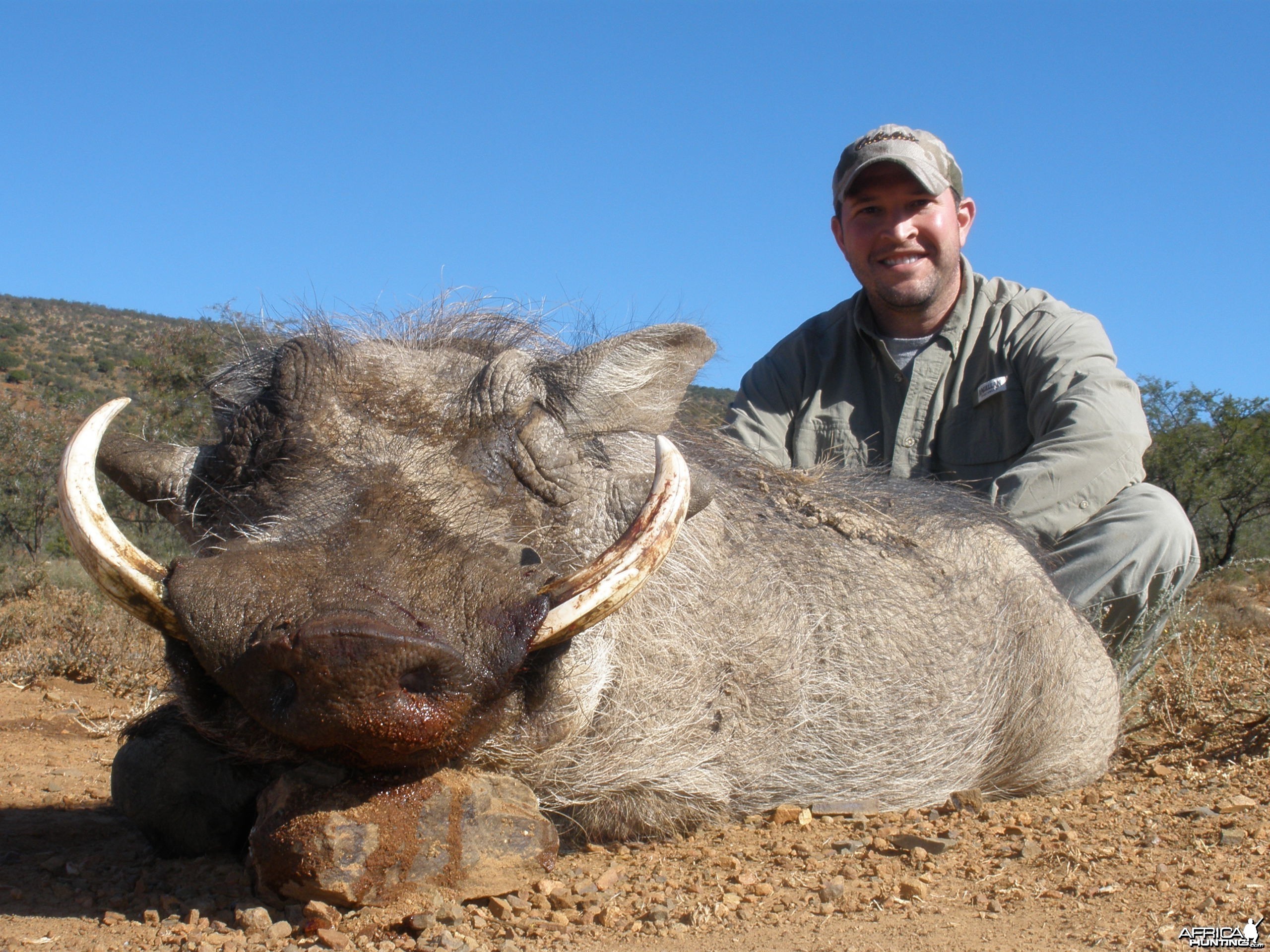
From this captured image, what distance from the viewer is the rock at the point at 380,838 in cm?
191

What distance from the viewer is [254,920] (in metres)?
1.91

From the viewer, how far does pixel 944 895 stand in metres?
2.08

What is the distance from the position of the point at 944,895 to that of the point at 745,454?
5.01ft

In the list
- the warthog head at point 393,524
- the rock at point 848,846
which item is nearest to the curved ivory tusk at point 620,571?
the warthog head at point 393,524

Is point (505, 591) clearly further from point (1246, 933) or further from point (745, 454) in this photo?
point (745, 454)

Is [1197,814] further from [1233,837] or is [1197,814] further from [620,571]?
[620,571]

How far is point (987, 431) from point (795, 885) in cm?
241

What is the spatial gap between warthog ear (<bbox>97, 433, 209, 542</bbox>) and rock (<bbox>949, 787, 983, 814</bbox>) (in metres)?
2.03

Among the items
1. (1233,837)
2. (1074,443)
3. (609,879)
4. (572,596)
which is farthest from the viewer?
(1074,443)

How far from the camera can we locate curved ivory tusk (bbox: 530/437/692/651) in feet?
5.93

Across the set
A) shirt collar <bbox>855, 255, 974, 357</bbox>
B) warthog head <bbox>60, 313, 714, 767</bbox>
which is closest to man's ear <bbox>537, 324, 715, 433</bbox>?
warthog head <bbox>60, 313, 714, 767</bbox>

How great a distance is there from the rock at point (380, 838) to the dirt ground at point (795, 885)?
0.17 ft

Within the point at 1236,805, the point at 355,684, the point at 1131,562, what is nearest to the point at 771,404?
the point at 1131,562

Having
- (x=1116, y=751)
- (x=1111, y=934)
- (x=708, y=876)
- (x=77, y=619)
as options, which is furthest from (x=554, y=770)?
(x=77, y=619)
